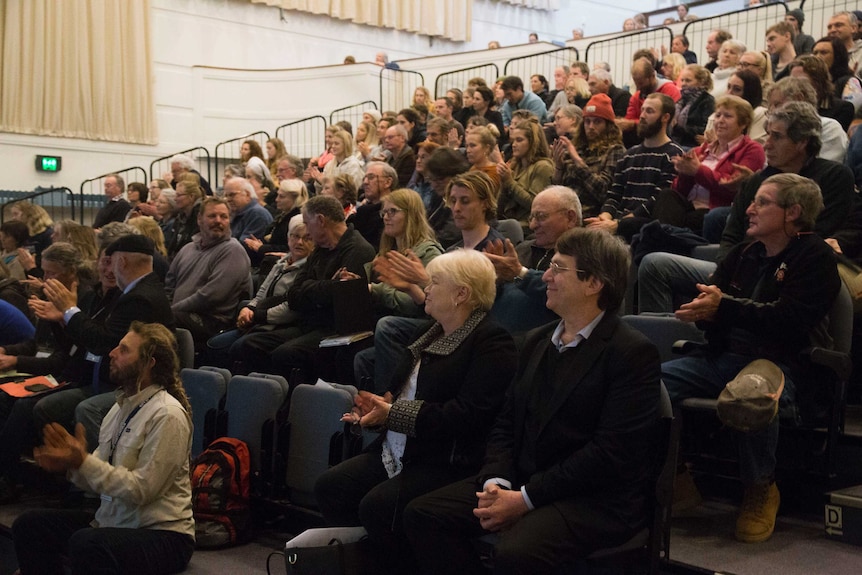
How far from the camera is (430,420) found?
9.13 ft

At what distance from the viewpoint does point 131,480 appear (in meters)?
3.04

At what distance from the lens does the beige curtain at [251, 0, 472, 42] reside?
14.3 m

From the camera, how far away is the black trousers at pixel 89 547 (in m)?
3.00

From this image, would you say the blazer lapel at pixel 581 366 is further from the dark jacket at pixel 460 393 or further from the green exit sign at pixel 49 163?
the green exit sign at pixel 49 163

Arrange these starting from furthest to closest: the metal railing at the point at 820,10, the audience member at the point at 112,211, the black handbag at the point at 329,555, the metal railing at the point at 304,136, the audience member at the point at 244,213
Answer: the metal railing at the point at 304,136
the audience member at the point at 112,211
the metal railing at the point at 820,10
the audience member at the point at 244,213
the black handbag at the point at 329,555

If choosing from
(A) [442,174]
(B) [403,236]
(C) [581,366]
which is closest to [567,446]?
(C) [581,366]

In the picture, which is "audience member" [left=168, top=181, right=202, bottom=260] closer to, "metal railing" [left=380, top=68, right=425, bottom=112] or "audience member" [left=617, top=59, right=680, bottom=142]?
"audience member" [left=617, top=59, right=680, bottom=142]

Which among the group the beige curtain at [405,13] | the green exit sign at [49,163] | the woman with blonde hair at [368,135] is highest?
the beige curtain at [405,13]

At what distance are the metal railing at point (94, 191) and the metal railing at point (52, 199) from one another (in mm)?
146

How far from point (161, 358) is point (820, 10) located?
8669mm

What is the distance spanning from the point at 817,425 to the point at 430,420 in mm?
1371

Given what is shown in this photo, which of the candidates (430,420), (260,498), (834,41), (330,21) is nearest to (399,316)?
(260,498)

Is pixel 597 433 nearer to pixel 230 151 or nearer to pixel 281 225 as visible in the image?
pixel 281 225

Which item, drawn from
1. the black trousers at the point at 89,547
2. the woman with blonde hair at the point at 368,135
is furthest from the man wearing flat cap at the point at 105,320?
the woman with blonde hair at the point at 368,135
